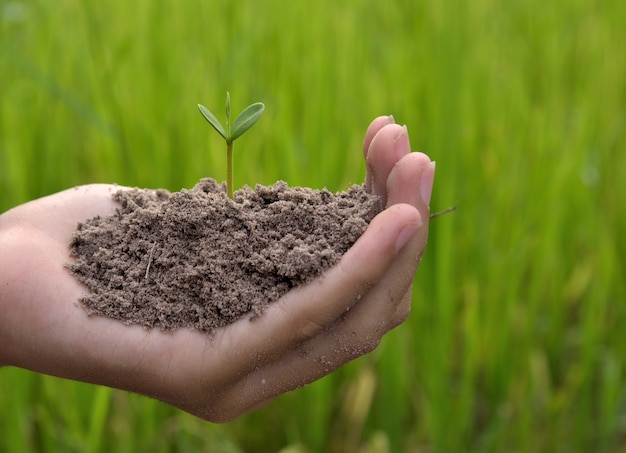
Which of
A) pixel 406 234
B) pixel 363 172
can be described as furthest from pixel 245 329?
pixel 363 172

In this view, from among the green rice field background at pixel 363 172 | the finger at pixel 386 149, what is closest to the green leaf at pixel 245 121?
the finger at pixel 386 149

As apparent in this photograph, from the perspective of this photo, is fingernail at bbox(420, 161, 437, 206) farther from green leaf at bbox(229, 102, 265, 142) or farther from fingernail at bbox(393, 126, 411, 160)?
green leaf at bbox(229, 102, 265, 142)

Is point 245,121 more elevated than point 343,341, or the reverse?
point 245,121

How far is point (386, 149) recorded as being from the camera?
82 centimetres

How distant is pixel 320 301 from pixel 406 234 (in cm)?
11

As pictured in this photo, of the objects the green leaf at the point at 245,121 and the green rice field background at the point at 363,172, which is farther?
the green rice field background at the point at 363,172

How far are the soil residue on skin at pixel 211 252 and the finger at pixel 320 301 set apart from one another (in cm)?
2

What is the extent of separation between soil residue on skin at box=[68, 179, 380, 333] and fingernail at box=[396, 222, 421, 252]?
8 cm

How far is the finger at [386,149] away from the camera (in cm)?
82

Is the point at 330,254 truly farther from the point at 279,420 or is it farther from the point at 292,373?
the point at 279,420

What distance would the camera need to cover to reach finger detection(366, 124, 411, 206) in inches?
32.3

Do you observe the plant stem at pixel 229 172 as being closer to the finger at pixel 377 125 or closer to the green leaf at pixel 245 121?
the green leaf at pixel 245 121

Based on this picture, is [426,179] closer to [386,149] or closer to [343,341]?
[386,149]

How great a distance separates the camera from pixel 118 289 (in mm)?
828
